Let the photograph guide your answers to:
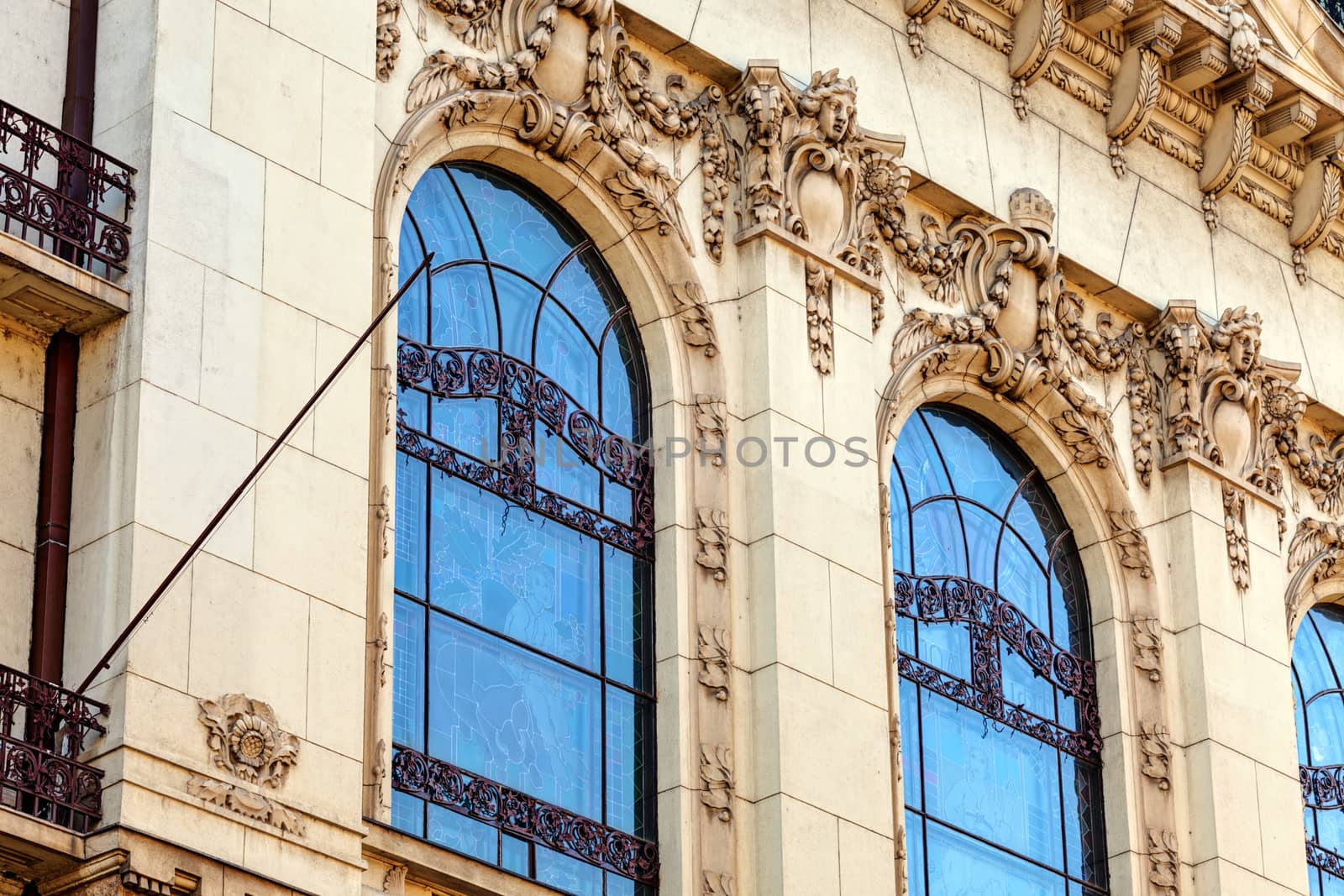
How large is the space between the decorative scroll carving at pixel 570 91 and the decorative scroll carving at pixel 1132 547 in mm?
4373

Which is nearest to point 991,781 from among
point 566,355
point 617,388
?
point 617,388

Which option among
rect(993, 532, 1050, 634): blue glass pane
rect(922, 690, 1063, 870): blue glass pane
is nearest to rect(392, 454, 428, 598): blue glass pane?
rect(922, 690, 1063, 870): blue glass pane

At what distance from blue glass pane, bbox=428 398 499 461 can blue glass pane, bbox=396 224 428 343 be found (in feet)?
1.46

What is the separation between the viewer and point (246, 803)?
14094 mm

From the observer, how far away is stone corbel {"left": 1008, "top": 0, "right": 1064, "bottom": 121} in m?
22.0

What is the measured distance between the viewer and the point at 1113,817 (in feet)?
67.4

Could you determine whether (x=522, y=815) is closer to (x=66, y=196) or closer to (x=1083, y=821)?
(x=66, y=196)

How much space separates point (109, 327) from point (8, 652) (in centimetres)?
178

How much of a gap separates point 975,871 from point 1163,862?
1.72 m

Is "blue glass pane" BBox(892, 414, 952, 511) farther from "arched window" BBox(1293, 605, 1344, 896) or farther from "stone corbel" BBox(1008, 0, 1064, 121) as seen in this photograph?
"arched window" BBox(1293, 605, 1344, 896)

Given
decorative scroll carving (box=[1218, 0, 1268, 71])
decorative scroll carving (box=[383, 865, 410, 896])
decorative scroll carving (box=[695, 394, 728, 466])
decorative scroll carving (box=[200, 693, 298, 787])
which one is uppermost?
decorative scroll carving (box=[1218, 0, 1268, 71])

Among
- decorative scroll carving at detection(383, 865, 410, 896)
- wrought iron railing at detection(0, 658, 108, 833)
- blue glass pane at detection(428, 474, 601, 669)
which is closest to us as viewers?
wrought iron railing at detection(0, 658, 108, 833)

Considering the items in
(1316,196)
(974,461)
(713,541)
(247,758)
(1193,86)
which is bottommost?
(247,758)

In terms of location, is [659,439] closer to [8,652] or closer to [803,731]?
[803,731]
